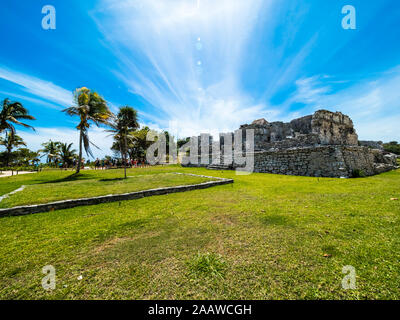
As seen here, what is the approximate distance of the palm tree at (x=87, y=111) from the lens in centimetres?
1400

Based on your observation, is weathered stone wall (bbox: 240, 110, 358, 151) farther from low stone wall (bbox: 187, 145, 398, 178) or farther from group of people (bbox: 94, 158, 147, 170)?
group of people (bbox: 94, 158, 147, 170)

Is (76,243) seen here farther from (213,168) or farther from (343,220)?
(213,168)

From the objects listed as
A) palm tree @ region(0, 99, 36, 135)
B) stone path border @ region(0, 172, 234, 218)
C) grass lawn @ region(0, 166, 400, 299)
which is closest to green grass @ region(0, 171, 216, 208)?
stone path border @ region(0, 172, 234, 218)

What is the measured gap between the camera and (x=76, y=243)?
2713mm

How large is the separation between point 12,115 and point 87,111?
458 inches

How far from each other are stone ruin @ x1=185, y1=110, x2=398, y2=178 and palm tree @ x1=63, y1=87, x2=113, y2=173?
41.8 feet

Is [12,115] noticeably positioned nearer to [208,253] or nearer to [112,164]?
Result: [112,164]

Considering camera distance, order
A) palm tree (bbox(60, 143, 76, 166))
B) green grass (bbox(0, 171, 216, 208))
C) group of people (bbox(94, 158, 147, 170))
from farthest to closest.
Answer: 1. palm tree (bbox(60, 143, 76, 166))
2. group of people (bbox(94, 158, 147, 170))
3. green grass (bbox(0, 171, 216, 208))

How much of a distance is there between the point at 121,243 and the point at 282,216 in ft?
11.5

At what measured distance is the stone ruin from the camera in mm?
9750

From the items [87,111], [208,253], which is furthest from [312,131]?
[87,111]

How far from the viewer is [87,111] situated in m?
14.2

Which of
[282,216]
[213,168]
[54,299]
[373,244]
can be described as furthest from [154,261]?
[213,168]

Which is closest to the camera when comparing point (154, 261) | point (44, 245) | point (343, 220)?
point (154, 261)
